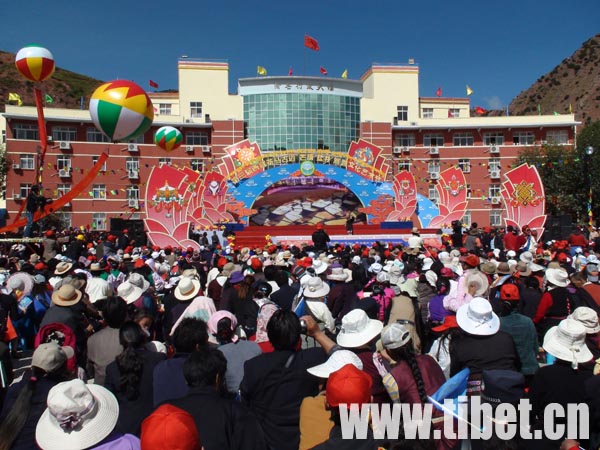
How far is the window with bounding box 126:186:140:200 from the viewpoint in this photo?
38812 millimetres

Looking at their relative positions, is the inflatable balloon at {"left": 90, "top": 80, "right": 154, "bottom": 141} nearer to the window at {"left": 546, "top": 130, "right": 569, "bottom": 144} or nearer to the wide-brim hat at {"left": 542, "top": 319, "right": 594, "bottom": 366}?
the wide-brim hat at {"left": 542, "top": 319, "right": 594, "bottom": 366}

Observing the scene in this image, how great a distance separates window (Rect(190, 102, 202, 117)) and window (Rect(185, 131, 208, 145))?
159 cm

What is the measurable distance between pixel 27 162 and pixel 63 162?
89.0 inches

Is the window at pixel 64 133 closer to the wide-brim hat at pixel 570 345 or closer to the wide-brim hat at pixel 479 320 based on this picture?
the wide-brim hat at pixel 479 320

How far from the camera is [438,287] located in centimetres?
687

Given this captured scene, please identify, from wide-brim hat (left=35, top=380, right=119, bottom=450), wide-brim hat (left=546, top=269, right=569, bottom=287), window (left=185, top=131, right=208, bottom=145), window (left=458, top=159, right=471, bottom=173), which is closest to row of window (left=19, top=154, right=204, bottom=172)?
window (left=185, top=131, right=208, bottom=145)

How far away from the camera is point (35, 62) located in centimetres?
1541

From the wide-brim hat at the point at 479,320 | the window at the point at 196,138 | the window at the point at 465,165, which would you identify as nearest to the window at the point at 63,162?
the window at the point at 196,138

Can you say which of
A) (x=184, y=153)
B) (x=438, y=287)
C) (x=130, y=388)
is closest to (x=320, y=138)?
(x=184, y=153)

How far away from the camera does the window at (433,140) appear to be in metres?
42.8

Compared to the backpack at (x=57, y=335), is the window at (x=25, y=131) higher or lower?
higher

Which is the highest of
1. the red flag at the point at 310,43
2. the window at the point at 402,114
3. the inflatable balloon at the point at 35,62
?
the red flag at the point at 310,43

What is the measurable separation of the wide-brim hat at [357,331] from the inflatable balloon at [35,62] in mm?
14832

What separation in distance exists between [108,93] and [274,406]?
11.9m
